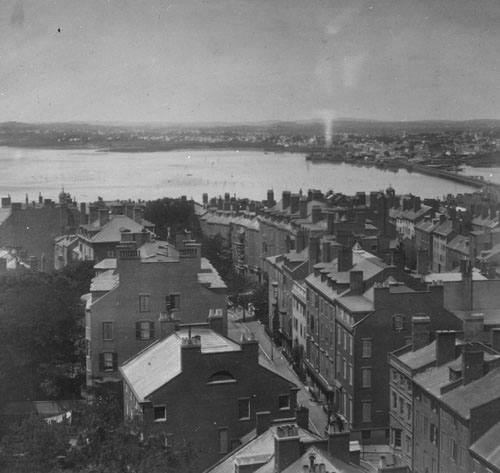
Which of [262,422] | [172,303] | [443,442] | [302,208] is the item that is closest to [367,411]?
[172,303]

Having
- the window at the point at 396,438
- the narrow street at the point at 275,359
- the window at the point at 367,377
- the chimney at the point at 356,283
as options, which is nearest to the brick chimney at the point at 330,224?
the narrow street at the point at 275,359

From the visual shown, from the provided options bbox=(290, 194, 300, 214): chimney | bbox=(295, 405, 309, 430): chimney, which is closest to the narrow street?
bbox=(295, 405, 309, 430): chimney

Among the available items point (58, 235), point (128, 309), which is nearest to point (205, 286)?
point (128, 309)

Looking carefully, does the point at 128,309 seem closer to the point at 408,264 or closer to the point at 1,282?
the point at 1,282

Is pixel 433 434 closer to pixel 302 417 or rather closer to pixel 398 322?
pixel 302 417

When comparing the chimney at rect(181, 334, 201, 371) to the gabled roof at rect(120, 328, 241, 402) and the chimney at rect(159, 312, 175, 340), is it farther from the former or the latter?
the chimney at rect(159, 312, 175, 340)
